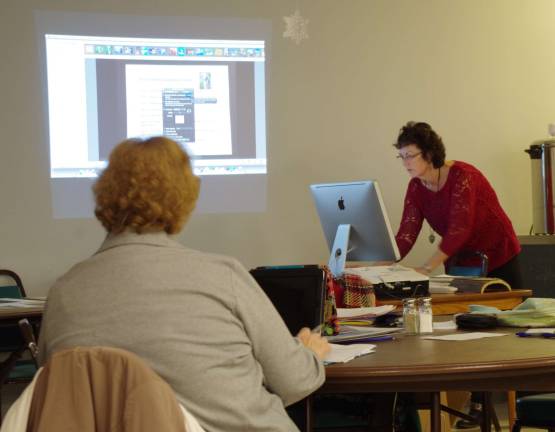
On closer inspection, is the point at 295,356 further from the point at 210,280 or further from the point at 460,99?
the point at 460,99

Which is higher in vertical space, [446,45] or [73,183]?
[446,45]

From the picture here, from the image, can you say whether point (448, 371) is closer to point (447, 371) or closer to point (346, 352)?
point (447, 371)

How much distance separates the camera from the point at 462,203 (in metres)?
3.72

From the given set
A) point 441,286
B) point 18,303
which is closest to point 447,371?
point 441,286

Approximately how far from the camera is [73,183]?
14.1ft

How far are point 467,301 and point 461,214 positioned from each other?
0.91 meters

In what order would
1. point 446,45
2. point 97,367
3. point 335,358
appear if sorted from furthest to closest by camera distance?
A: point 446,45
point 335,358
point 97,367

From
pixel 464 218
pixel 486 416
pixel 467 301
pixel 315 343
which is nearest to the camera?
pixel 315 343

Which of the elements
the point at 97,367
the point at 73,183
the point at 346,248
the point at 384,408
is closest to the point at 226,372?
the point at 97,367

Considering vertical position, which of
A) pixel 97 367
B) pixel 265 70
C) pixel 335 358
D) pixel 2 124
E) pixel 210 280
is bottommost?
pixel 335 358

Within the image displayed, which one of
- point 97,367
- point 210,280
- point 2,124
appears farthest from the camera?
point 2,124

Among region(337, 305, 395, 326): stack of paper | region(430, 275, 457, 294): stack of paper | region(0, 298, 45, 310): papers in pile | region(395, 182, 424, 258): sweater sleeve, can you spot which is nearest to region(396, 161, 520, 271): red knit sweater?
region(395, 182, 424, 258): sweater sleeve

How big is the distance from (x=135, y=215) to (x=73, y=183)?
296 centimetres

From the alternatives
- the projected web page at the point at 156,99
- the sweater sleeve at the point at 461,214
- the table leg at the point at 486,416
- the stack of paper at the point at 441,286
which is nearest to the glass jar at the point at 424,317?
the table leg at the point at 486,416
